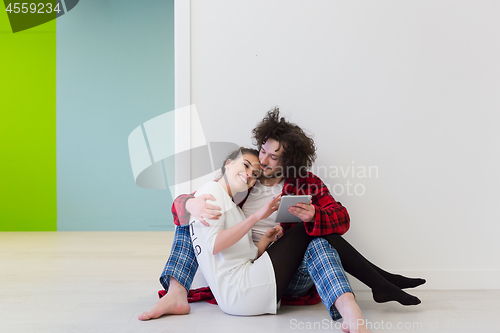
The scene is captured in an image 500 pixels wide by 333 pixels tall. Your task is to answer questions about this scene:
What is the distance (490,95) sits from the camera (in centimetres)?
210

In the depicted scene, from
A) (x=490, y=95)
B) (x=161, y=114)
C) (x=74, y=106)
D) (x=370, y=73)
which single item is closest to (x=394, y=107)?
(x=370, y=73)

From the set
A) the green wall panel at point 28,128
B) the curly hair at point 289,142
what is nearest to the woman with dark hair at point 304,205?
the curly hair at point 289,142

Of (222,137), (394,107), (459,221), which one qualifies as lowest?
(459,221)

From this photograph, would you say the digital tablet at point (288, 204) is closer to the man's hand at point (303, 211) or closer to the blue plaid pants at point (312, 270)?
the man's hand at point (303, 211)

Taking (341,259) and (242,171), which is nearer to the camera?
(341,259)

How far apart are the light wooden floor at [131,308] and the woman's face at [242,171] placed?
23.3 inches

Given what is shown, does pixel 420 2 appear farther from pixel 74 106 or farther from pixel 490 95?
pixel 74 106

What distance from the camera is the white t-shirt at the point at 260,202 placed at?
1.80m

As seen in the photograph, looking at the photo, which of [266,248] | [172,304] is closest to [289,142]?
[266,248]

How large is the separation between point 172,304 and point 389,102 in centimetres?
158

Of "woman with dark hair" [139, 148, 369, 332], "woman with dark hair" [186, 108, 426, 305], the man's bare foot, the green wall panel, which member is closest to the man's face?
"woman with dark hair" [186, 108, 426, 305]

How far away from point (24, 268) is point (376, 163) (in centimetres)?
234

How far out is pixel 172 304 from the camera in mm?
1578

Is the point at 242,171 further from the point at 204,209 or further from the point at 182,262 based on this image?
the point at 182,262
